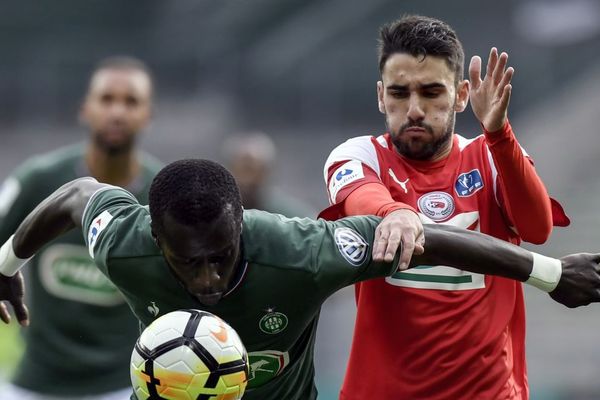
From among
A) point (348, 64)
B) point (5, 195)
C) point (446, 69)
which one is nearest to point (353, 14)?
point (348, 64)

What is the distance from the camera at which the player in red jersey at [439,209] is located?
471 centimetres

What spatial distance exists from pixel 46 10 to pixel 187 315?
720 inches

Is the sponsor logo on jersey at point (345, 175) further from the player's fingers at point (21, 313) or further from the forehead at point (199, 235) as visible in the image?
the player's fingers at point (21, 313)

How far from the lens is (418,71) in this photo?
493cm

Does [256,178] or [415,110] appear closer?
[415,110]

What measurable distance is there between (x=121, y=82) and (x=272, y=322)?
286cm

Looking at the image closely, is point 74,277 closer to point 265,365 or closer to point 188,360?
point 265,365

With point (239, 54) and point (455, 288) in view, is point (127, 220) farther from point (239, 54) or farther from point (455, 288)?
point (239, 54)

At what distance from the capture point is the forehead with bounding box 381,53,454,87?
491 centimetres

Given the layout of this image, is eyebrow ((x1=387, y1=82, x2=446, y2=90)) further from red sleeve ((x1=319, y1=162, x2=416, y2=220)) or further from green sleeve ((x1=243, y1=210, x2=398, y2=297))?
Answer: green sleeve ((x1=243, y1=210, x2=398, y2=297))

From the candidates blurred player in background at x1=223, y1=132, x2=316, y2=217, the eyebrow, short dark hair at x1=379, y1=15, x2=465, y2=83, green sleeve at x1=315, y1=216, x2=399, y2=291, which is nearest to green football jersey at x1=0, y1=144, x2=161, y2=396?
blurred player in background at x1=223, y1=132, x2=316, y2=217

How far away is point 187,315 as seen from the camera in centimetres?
416

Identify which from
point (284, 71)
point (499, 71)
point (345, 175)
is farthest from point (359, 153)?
point (284, 71)

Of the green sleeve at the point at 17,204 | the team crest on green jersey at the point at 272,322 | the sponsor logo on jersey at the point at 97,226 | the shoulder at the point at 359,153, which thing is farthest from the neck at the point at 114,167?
the team crest on green jersey at the point at 272,322
